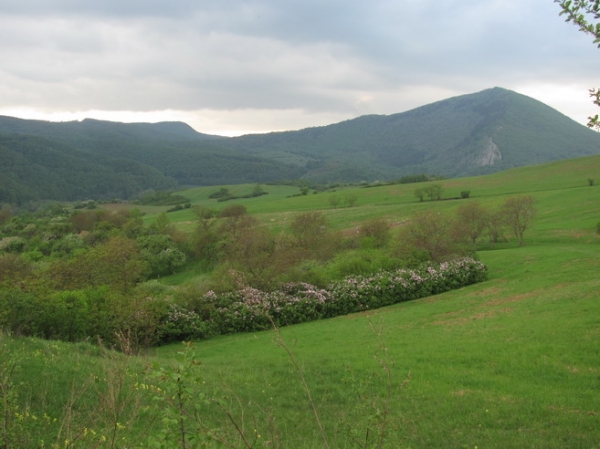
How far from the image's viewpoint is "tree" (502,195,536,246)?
45719 millimetres

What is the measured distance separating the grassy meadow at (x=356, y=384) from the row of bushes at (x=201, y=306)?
1.47m

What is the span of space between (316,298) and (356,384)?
20712 millimetres

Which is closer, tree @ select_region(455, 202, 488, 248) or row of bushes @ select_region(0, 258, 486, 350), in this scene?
row of bushes @ select_region(0, 258, 486, 350)

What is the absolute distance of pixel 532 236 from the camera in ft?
160

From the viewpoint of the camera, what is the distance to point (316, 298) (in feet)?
95.0

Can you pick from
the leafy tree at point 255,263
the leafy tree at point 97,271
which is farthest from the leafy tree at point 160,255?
the leafy tree at point 97,271

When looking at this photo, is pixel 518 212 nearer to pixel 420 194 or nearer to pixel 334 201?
pixel 420 194

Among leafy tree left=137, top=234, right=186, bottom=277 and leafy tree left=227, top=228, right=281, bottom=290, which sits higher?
leafy tree left=227, top=228, right=281, bottom=290

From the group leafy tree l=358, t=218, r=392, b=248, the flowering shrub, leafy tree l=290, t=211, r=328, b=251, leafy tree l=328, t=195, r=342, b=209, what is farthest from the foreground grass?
leafy tree l=328, t=195, r=342, b=209

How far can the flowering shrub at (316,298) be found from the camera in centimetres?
2567

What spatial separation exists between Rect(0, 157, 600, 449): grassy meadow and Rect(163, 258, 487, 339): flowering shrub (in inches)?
56.2

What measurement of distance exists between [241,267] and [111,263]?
8509 mm

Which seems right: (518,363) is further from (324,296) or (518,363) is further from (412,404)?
(324,296)

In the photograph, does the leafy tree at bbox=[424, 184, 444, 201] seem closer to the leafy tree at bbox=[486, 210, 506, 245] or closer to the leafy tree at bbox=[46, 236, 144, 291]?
the leafy tree at bbox=[486, 210, 506, 245]
